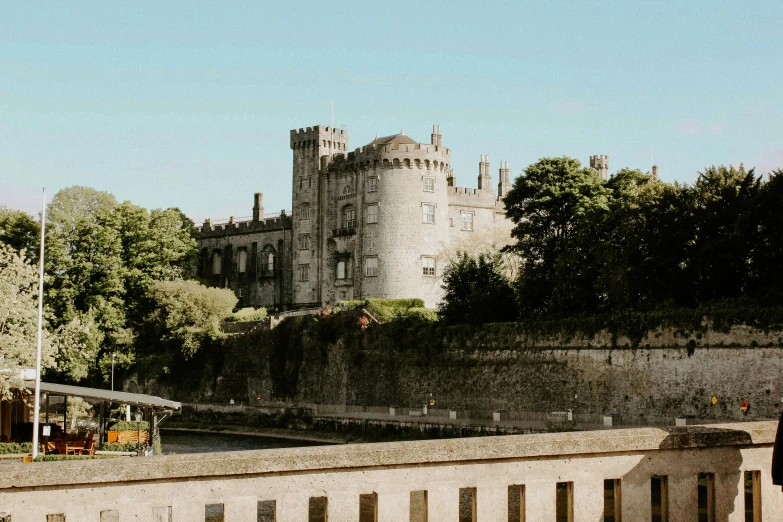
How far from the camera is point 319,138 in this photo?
234 feet

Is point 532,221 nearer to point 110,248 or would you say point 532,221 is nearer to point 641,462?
point 110,248

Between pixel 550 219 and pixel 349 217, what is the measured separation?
17.7 metres

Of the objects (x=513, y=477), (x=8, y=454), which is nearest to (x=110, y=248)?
(x=8, y=454)

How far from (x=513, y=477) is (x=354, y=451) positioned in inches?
43.9

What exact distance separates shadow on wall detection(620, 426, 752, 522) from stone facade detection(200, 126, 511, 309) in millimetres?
57656

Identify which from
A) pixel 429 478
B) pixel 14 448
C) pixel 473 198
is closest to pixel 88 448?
pixel 14 448

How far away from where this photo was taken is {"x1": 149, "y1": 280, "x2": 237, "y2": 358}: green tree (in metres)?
66.1

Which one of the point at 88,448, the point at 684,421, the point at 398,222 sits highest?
the point at 398,222

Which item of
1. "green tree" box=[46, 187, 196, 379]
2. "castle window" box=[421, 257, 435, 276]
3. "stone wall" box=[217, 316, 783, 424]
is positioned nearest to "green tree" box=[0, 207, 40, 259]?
"green tree" box=[46, 187, 196, 379]

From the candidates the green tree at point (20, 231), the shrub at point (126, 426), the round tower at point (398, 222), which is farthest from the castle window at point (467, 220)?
the shrub at point (126, 426)

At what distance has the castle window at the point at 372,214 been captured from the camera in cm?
6619

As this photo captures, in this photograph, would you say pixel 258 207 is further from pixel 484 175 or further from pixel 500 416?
pixel 500 416

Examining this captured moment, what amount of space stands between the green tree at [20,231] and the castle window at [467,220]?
88.2 feet

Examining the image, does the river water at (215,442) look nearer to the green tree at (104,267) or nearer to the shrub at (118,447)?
the green tree at (104,267)
